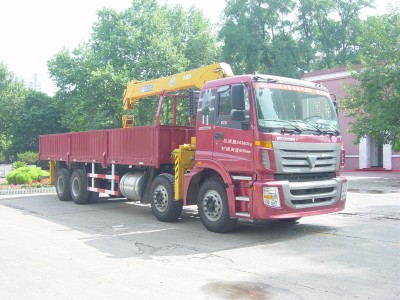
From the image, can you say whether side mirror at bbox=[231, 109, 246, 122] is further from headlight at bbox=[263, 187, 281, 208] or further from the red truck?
headlight at bbox=[263, 187, 281, 208]

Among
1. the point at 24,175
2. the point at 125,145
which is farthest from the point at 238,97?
the point at 24,175

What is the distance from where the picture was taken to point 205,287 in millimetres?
5512

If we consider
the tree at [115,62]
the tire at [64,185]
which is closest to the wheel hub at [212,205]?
the tire at [64,185]

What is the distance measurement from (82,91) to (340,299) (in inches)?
1381

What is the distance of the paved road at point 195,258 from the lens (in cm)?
540

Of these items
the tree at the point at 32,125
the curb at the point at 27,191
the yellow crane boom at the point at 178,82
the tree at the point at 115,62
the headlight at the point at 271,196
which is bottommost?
the curb at the point at 27,191

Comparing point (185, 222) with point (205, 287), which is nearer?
point (205, 287)

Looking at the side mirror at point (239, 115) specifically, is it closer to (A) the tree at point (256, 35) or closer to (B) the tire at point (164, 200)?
(B) the tire at point (164, 200)

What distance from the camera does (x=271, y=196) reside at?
7.84 meters

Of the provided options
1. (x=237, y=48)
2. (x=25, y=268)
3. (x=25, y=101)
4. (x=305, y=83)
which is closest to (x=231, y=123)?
(x=305, y=83)

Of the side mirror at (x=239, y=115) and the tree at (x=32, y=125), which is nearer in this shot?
the side mirror at (x=239, y=115)

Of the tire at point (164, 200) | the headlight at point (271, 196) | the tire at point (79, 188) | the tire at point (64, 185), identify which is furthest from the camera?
the tire at point (64, 185)

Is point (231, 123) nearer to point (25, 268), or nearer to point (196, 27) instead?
point (25, 268)

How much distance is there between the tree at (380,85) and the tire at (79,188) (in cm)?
1336
